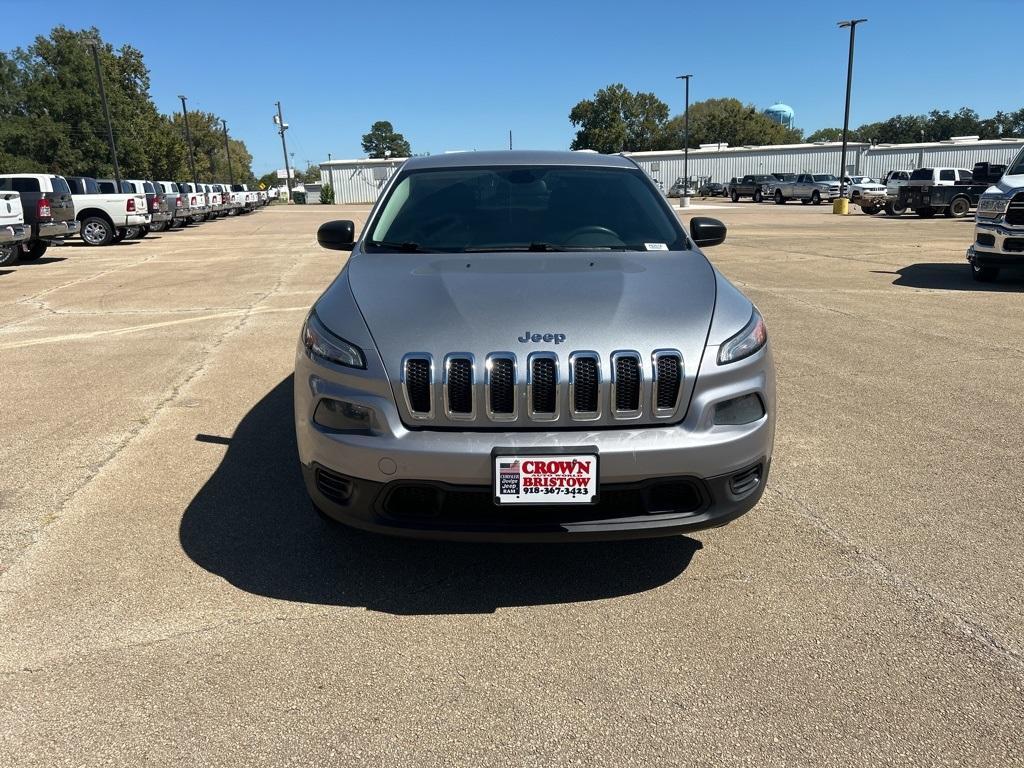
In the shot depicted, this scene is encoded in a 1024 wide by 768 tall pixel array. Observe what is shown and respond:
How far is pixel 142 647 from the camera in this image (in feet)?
8.76

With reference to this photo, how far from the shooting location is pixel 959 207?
29.6 m

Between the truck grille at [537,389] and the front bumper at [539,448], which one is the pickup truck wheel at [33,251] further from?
the truck grille at [537,389]

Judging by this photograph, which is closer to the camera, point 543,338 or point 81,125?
point 543,338

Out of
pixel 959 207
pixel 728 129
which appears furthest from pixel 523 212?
pixel 728 129

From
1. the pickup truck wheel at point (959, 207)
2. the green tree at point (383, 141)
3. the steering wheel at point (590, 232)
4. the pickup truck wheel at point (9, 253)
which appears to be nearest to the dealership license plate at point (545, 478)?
the steering wheel at point (590, 232)

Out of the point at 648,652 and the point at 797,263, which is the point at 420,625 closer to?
the point at 648,652

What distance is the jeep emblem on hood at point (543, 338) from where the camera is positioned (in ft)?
9.02

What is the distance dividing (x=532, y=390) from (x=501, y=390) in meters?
0.11

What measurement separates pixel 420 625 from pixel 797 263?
43.0 feet

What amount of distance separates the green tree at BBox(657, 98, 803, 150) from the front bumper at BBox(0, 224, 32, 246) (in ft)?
355

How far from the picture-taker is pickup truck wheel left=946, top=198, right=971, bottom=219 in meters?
29.4

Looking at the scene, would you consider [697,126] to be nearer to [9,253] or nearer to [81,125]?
[81,125]

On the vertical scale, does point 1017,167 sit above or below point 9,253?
above

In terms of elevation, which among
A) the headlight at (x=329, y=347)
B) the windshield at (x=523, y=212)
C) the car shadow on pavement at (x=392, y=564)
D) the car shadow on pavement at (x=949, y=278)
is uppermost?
the windshield at (x=523, y=212)
